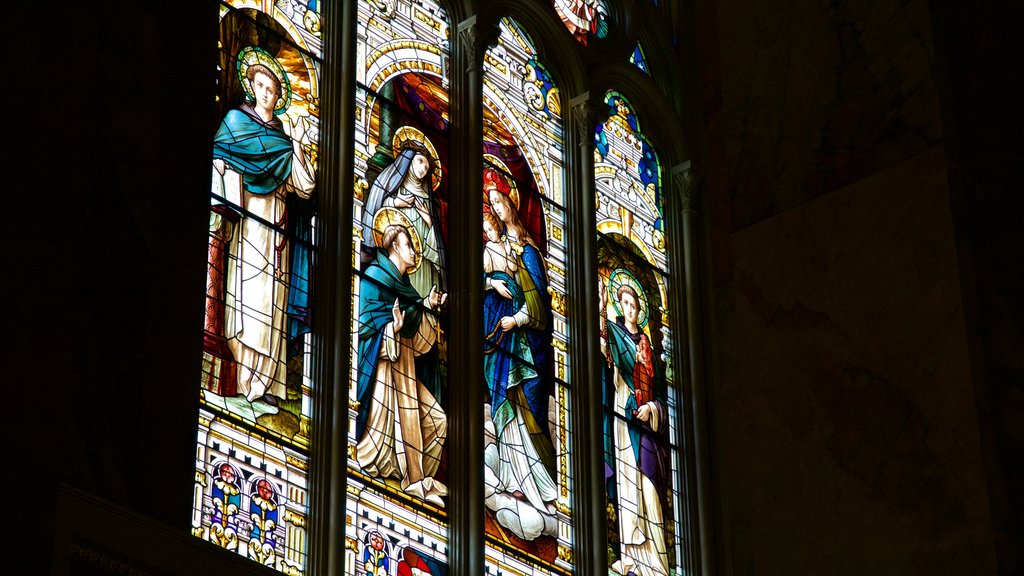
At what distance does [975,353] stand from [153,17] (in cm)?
502

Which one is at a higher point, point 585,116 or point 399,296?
point 585,116

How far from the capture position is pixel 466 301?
9930 millimetres

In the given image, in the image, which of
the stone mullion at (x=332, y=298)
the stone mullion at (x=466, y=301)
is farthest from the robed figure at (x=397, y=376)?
the stone mullion at (x=332, y=298)

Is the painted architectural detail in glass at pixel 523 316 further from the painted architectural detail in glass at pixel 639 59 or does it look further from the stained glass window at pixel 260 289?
the stained glass window at pixel 260 289

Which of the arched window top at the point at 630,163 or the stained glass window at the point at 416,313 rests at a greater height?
the arched window top at the point at 630,163

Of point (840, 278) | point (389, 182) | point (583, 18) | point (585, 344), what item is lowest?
point (840, 278)

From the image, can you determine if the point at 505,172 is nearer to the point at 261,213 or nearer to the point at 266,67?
the point at 266,67

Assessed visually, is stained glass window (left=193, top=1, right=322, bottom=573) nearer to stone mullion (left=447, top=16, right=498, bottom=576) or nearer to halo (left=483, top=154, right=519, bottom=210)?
stone mullion (left=447, top=16, right=498, bottom=576)

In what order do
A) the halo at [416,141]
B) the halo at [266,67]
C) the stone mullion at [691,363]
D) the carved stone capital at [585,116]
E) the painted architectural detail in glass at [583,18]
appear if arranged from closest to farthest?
the halo at [266,67]
the halo at [416,141]
the stone mullion at [691,363]
the carved stone capital at [585,116]
the painted architectural detail in glass at [583,18]

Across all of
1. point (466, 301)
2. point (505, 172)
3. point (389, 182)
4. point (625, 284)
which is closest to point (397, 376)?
point (466, 301)

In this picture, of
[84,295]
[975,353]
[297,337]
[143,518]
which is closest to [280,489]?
[297,337]

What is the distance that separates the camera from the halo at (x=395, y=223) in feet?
31.5

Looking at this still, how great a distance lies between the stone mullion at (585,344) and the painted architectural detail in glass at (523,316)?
78 millimetres

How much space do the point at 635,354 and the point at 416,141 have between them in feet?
8.07
